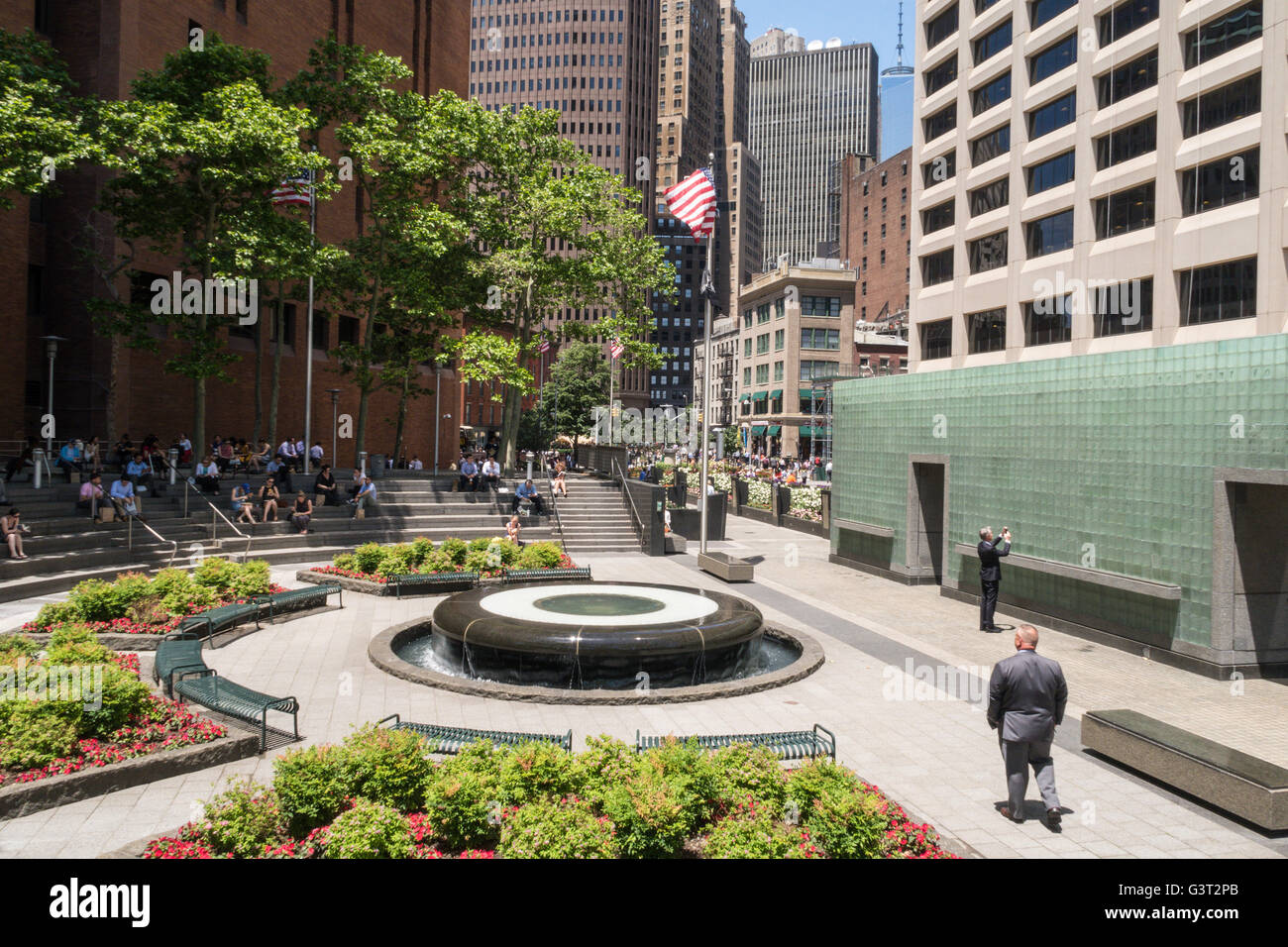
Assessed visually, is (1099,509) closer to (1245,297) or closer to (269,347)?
(1245,297)

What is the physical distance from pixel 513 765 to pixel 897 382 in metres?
19.0

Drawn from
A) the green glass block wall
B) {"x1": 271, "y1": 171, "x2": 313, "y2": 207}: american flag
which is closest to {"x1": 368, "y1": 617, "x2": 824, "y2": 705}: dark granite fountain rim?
the green glass block wall

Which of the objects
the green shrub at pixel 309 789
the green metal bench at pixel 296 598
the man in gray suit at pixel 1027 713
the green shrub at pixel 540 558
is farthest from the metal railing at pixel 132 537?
the man in gray suit at pixel 1027 713

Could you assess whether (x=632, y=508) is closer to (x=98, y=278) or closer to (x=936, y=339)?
(x=936, y=339)

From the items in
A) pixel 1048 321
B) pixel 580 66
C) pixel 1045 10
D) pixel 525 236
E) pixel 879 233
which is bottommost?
pixel 1048 321

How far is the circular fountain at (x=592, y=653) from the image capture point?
12062mm

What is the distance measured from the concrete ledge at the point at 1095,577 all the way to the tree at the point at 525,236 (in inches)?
793

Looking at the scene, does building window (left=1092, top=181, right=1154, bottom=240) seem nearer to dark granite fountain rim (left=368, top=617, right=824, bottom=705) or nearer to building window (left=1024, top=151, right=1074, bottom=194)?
building window (left=1024, top=151, right=1074, bottom=194)

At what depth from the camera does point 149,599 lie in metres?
14.5

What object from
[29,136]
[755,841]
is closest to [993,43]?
[29,136]

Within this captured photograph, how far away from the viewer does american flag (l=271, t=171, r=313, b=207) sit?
26.5 meters

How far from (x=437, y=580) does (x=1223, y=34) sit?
26551 millimetres

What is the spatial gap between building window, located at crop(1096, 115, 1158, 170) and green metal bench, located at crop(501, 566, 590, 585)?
2210 centimetres
